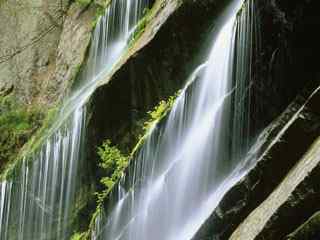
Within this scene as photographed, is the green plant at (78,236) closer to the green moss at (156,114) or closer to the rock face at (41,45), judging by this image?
the green moss at (156,114)

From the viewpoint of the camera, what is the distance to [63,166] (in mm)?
12000

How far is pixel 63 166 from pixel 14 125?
152 inches

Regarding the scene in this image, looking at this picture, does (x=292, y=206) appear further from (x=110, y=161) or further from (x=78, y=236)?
(x=78, y=236)

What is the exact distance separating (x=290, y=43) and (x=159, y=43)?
292cm

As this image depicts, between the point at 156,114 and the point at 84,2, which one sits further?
the point at 84,2

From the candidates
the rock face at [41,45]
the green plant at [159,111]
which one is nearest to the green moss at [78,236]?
the green plant at [159,111]

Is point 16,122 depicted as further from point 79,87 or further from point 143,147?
point 143,147

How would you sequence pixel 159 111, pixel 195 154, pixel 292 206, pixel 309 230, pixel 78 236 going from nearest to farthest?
pixel 309 230 < pixel 292 206 < pixel 195 154 < pixel 159 111 < pixel 78 236

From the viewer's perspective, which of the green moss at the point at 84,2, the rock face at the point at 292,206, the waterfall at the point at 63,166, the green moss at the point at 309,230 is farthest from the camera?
the green moss at the point at 84,2

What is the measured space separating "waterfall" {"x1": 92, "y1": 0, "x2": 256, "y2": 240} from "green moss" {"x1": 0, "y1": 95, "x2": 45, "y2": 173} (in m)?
5.69

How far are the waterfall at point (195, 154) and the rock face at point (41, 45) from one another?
234 inches

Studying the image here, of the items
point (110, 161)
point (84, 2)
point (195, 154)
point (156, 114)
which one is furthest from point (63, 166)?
point (84, 2)

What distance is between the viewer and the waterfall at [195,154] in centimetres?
836

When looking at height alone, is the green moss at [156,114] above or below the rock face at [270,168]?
above
